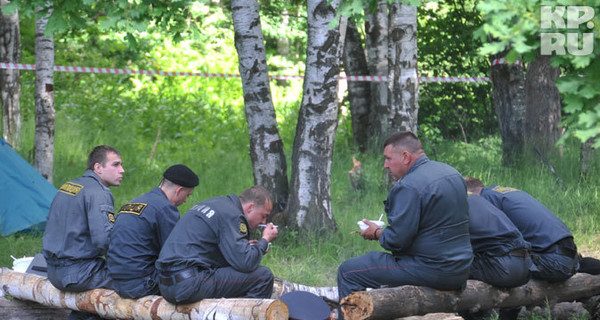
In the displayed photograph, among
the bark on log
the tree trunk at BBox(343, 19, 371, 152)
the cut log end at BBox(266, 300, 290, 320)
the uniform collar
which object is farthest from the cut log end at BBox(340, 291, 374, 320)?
the tree trunk at BBox(343, 19, 371, 152)

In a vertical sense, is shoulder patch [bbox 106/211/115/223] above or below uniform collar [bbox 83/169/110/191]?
below

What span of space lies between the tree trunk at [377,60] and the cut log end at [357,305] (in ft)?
26.0

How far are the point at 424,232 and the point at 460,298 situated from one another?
623mm

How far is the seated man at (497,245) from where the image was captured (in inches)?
235

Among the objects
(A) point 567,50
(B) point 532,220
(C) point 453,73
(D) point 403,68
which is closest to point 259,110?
(D) point 403,68

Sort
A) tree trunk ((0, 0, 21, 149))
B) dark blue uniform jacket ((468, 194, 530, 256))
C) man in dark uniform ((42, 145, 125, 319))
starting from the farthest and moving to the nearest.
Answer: tree trunk ((0, 0, 21, 149)), man in dark uniform ((42, 145, 125, 319)), dark blue uniform jacket ((468, 194, 530, 256))

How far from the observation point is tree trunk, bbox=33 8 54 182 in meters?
10.5

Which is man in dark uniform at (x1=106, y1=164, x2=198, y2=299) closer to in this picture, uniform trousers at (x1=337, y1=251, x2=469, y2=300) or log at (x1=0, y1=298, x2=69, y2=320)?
log at (x1=0, y1=298, x2=69, y2=320)

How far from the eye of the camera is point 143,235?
239 inches

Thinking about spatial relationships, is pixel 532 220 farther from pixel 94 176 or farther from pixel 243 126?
pixel 243 126

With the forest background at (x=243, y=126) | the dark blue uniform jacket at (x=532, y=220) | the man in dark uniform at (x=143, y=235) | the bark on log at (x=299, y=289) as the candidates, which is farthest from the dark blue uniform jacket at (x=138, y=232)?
the dark blue uniform jacket at (x=532, y=220)

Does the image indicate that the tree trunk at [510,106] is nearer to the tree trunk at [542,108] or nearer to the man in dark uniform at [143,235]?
the tree trunk at [542,108]

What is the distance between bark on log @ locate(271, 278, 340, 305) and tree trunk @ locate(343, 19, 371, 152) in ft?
23.6

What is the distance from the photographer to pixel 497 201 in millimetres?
6582
